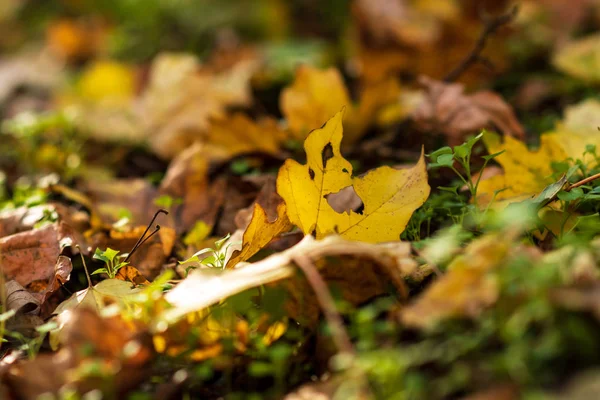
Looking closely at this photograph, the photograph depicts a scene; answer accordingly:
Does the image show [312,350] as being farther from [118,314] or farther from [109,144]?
[109,144]

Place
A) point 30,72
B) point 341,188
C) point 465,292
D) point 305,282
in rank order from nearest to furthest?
1. point 465,292
2. point 305,282
3. point 341,188
4. point 30,72

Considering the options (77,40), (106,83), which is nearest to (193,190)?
(106,83)

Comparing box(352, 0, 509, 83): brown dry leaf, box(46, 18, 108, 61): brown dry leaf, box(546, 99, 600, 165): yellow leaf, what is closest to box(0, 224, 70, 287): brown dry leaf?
box(546, 99, 600, 165): yellow leaf

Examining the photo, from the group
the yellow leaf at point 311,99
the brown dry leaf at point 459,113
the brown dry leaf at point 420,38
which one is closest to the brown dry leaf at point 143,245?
the yellow leaf at point 311,99

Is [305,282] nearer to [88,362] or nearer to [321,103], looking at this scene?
[88,362]

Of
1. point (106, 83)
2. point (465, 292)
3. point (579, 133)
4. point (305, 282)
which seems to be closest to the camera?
point (465, 292)

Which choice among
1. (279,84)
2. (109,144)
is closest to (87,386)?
(109,144)

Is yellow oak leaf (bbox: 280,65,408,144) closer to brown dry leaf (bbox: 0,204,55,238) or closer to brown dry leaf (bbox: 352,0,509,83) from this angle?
brown dry leaf (bbox: 352,0,509,83)
